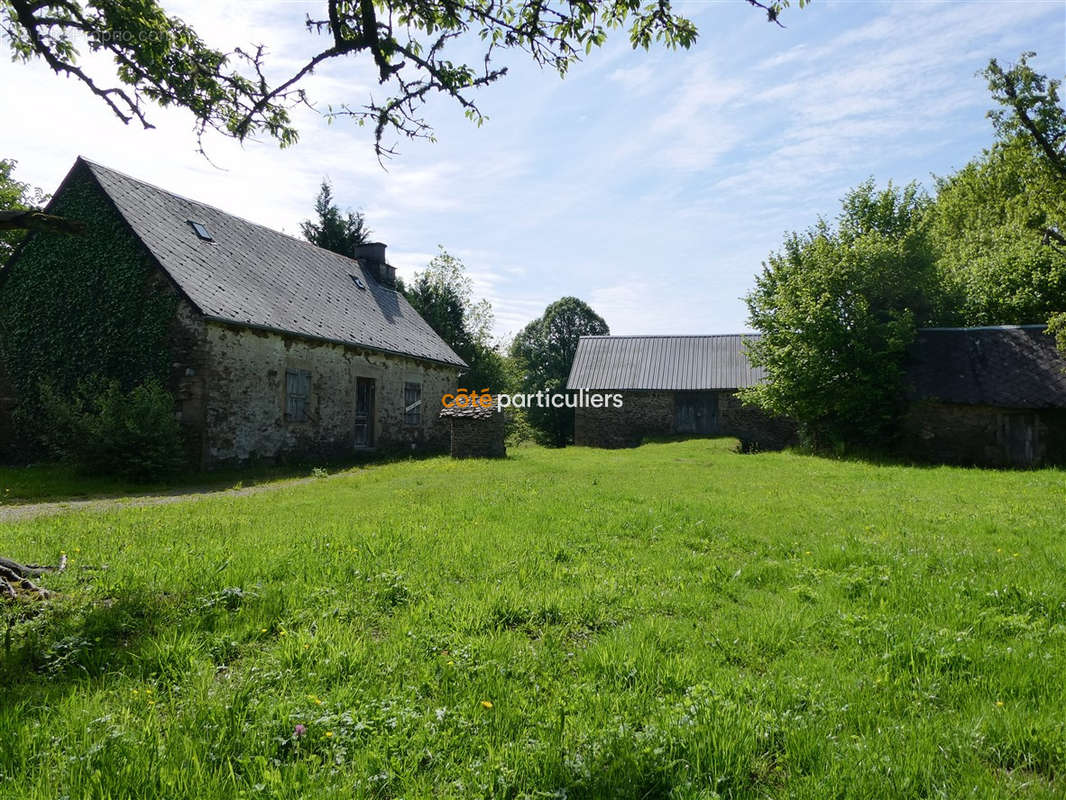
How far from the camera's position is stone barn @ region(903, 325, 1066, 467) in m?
17.3

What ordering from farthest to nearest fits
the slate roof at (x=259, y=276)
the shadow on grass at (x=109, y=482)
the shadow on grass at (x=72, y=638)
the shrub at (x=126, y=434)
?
the slate roof at (x=259, y=276) < the shrub at (x=126, y=434) < the shadow on grass at (x=109, y=482) < the shadow on grass at (x=72, y=638)

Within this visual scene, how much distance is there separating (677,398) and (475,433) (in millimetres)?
13395

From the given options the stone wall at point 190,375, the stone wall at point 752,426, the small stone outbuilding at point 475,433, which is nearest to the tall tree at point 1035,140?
the stone wall at point 752,426

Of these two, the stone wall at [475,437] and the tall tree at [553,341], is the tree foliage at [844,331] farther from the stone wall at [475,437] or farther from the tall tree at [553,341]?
the tall tree at [553,341]

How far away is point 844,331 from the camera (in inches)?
777

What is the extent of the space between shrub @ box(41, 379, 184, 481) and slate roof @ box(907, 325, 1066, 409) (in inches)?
828

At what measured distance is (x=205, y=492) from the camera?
36.9ft

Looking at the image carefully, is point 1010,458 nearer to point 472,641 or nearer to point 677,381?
point 677,381

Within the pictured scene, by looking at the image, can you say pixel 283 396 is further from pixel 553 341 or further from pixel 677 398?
pixel 553 341

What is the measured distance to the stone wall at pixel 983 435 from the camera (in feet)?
56.7

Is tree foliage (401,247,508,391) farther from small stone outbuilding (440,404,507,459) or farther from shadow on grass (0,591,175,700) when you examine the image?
shadow on grass (0,591,175,700)

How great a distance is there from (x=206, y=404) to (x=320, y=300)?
654 cm

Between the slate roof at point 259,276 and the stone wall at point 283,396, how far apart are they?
20.0 inches

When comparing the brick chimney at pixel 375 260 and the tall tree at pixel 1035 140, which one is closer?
the tall tree at pixel 1035 140
